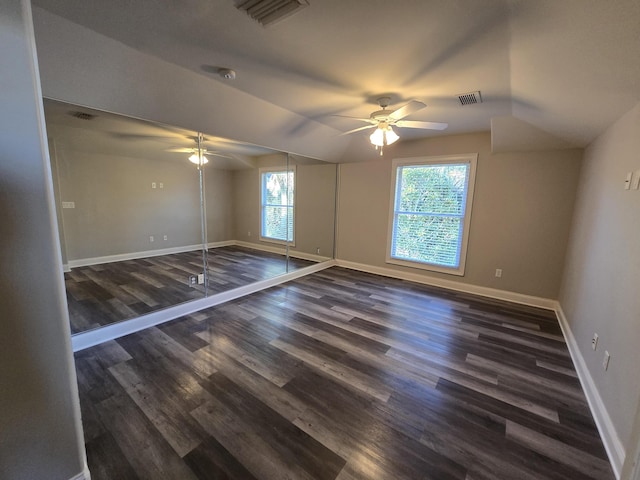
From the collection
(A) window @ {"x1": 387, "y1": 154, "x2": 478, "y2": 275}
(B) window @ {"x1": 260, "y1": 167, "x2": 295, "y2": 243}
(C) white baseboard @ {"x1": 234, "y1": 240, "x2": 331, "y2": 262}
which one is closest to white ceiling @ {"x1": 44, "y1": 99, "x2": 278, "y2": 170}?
(B) window @ {"x1": 260, "y1": 167, "x2": 295, "y2": 243}

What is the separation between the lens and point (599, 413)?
5.74 feet

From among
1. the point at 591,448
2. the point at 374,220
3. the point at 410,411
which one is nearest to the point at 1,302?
the point at 410,411

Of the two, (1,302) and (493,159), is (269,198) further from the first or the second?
(1,302)

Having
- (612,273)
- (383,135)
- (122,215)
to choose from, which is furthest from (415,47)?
(122,215)

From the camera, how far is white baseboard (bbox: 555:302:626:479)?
1445mm

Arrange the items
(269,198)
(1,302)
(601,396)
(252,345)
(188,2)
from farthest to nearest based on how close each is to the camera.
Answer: (269,198) < (252,345) < (601,396) < (188,2) < (1,302)

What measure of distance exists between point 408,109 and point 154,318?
3360 mm

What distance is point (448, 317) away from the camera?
325cm

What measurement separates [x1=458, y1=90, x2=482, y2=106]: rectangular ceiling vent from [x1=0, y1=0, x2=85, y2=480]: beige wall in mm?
2970

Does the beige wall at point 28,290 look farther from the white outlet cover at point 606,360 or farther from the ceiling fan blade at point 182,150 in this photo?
the white outlet cover at point 606,360

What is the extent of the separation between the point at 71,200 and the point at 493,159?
5.72 m

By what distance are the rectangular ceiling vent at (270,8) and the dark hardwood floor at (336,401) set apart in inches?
97.9

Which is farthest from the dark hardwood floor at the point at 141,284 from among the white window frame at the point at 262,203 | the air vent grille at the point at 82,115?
the air vent grille at the point at 82,115

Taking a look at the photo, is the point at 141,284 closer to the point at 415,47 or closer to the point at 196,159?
the point at 196,159
